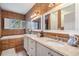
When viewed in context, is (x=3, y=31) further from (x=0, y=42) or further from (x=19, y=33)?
(x=19, y=33)

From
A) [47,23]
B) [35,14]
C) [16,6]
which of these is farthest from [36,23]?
[16,6]

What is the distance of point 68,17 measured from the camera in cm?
160

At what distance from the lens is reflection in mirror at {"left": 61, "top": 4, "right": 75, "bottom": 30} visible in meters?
1.47

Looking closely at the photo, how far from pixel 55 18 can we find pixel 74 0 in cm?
69

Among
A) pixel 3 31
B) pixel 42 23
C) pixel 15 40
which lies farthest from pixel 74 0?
pixel 3 31

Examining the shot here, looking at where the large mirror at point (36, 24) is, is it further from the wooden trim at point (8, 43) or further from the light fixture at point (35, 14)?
the wooden trim at point (8, 43)

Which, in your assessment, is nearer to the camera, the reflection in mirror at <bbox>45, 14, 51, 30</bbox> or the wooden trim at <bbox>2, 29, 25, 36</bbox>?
the reflection in mirror at <bbox>45, 14, 51, 30</bbox>

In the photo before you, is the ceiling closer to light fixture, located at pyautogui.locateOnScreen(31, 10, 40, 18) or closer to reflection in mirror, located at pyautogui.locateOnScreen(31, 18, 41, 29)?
reflection in mirror, located at pyautogui.locateOnScreen(31, 18, 41, 29)

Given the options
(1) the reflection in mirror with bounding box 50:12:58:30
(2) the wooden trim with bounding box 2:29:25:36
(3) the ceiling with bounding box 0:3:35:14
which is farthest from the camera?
(2) the wooden trim with bounding box 2:29:25:36

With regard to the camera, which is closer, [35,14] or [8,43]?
[8,43]

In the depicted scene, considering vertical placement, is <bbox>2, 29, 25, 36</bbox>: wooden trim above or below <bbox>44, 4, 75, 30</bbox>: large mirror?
below

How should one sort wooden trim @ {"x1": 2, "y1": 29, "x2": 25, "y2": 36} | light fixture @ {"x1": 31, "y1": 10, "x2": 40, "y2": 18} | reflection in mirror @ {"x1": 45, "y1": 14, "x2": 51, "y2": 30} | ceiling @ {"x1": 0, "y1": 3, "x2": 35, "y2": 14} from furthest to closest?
1. light fixture @ {"x1": 31, "y1": 10, "x2": 40, "y2": 18}
2. wooden trim @ {"x1": 2, "y1": 29, "x2": 25, "y2": 36}
3. reflection in mirror @ {"x1": 45, "y1": 14, "x2": 51, "y2": 30}
4. ceiling @ {"x1": 0, "y1": 3, "x2": 35, "y2": 14}

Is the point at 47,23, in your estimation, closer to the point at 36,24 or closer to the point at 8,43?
the point at 36,24

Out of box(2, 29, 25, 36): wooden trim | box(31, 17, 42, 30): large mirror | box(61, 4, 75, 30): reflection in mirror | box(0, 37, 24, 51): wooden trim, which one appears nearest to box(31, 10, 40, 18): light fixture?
box(31, 17, 42, 30): large mirror
